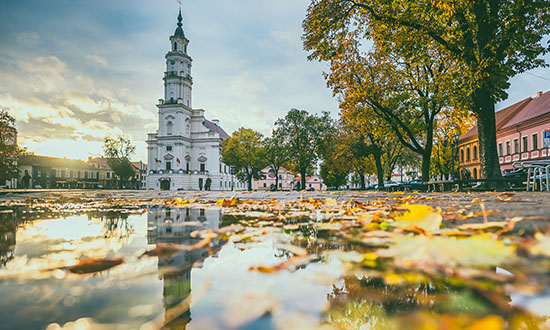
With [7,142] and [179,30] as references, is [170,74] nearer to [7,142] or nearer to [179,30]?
[179,30]

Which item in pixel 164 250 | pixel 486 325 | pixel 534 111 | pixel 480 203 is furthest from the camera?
pixel 534 111

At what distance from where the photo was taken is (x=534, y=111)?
2958 centimetres

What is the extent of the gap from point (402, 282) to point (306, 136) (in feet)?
135

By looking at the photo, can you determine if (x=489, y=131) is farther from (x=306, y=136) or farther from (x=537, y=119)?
(x=306, y=136)

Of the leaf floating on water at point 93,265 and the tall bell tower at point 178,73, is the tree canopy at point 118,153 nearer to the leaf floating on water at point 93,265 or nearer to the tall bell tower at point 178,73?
the tall bell tower at point 178,73

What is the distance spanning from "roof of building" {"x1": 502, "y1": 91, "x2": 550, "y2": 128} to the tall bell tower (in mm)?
52061

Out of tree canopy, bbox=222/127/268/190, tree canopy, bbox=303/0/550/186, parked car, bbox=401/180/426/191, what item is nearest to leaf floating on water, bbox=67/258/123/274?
tree canopy, bbox=303/0/550/186

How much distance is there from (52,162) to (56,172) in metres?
2.63

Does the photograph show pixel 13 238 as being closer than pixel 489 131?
Yes

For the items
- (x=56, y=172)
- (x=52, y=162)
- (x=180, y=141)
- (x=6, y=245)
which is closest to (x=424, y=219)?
(x=6, y=245)

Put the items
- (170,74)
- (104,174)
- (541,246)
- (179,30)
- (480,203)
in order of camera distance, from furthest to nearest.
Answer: (104,174) < (179,30) < (170,74) < (480,203) < (541,246)

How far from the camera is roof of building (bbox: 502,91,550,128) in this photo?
2805cm

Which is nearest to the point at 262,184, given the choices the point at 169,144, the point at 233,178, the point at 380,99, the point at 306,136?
the point at 233,178

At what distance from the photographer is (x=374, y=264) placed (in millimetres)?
929
